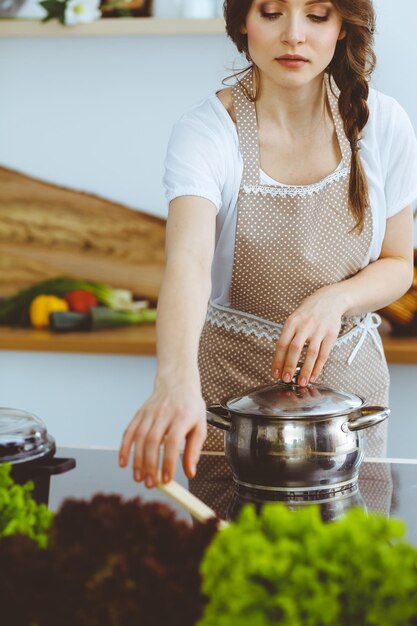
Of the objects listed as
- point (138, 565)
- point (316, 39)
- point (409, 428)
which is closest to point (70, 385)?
point (409, 428)

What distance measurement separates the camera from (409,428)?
3.05 meters

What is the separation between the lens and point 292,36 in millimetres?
1559

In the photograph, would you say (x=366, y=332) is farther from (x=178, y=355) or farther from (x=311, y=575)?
(x=311, y=575)

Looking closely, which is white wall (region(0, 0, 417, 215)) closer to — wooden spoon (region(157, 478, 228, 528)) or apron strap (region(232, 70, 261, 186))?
apron strap (region(232, 70, 261, 186))

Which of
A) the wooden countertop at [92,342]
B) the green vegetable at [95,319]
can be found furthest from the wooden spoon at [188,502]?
the green vegetable at [95,319]

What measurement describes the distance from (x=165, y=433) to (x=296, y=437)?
8.3 inches

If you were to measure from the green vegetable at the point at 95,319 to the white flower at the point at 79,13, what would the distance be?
0.94 meters

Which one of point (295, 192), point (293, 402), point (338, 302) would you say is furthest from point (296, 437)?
point (295, 192)

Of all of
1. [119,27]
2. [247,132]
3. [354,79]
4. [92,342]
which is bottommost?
[92,342]

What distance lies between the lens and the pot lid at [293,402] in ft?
4.10

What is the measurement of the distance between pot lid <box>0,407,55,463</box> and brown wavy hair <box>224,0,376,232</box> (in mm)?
912

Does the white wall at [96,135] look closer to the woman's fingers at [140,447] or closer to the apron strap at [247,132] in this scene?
the apron strap at [247,132]

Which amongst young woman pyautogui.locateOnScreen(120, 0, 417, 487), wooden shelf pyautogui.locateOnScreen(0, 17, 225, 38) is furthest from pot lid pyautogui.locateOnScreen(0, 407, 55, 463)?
wooden shelf pyautogui.locateOnScreen(0, 17, 225, 38)

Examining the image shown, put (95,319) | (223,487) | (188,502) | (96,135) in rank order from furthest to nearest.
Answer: (96,135), (95,319), (223,487), (188,502)
